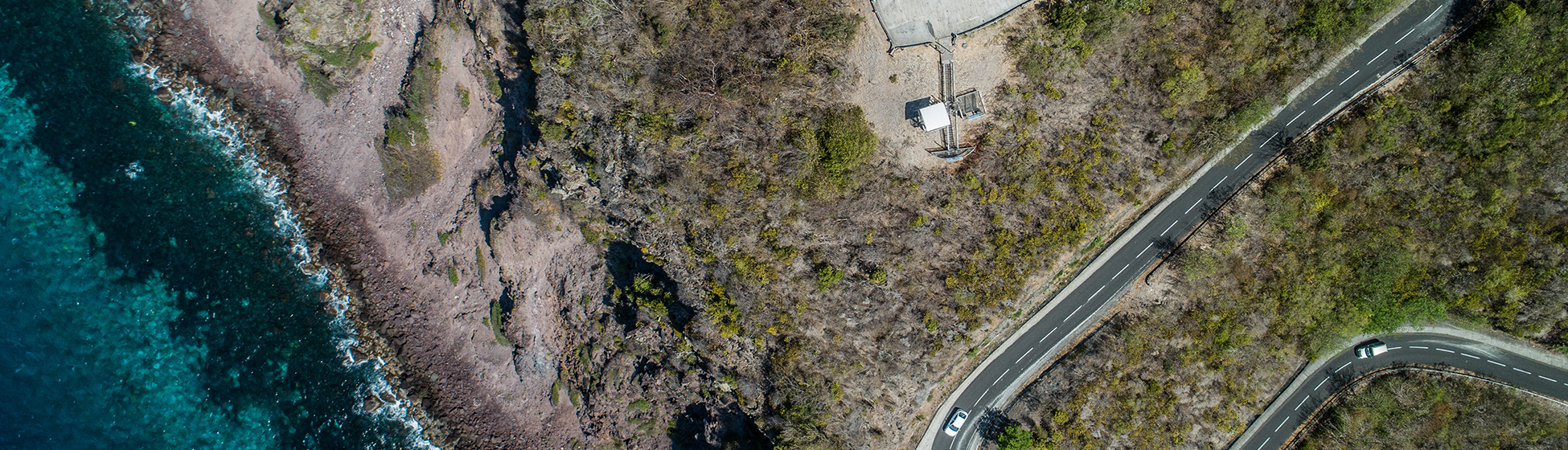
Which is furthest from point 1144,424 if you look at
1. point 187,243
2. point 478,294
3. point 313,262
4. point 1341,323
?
point 187,243

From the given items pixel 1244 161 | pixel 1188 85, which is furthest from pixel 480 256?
pixel 1244 161

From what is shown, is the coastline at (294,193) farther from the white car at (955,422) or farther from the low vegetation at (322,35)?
the white car at (955,422)

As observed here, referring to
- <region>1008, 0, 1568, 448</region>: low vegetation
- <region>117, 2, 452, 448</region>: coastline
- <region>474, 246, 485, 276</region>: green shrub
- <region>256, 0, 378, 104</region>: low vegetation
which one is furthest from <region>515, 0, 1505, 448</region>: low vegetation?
<region>117, 2, 452, 448</region>: coastline

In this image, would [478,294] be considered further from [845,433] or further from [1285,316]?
[1285,316]

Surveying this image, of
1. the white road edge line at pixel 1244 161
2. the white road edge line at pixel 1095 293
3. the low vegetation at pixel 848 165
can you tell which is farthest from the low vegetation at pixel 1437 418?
the white road edge line at pixel 1244 161

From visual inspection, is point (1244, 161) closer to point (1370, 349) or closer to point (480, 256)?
point (1370, 349)

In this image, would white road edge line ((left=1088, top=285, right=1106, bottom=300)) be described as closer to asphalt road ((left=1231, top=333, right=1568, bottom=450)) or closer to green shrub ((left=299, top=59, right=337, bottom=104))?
asphalt road ((left=1231, top=333, right=1568, bottom=450))
